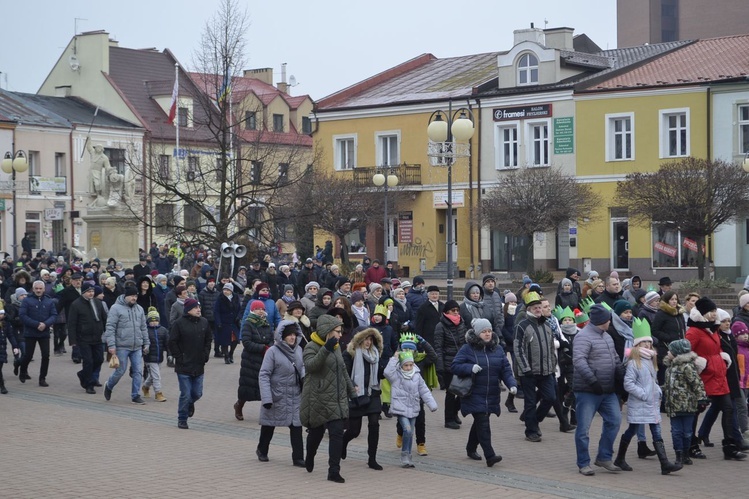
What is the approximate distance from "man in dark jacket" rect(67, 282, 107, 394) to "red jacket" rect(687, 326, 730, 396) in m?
10.1

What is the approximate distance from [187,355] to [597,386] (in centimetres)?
576

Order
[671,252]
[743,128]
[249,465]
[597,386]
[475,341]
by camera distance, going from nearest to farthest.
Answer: [597,386]
[249,465]
[475,341]
[743,128]
[671,252]

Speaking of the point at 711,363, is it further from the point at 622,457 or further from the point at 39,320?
the point at 39,320

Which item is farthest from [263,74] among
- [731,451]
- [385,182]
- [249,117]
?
[731,451]

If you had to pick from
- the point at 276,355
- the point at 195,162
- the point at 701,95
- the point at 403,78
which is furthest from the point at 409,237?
the point at 276,355

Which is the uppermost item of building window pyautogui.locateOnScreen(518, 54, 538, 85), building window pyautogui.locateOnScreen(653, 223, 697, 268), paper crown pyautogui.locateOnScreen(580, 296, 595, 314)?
building window pyautogui.locateOnScreen(518, 54, 538, 85)

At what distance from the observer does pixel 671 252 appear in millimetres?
44281

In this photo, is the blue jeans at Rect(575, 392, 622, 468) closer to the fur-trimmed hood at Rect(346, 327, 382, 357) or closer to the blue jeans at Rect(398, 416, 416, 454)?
the blue jeans at Rect(398, 416, 416, 454)

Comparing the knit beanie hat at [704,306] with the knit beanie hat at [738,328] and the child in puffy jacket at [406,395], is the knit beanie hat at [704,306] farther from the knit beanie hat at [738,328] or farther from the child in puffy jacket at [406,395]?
the child in puffy jacket at [406,395]

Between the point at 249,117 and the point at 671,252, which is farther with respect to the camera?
the point at 671,252

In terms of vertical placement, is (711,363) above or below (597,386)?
above

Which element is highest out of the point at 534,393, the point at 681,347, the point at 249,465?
the point at 681,347

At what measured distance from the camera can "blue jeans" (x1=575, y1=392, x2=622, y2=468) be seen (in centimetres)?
1211

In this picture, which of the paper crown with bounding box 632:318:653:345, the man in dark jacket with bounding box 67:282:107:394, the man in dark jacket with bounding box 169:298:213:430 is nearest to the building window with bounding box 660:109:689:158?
the man in dark jacket with bounding box 67:282:107:394
